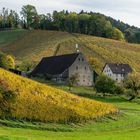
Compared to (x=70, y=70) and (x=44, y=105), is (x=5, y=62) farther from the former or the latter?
(x=44, y=105)

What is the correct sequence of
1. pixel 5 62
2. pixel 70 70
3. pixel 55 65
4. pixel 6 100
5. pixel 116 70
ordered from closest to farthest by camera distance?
pixel 6 100
pixel 5 62
pixel 70 70
pixel 55 65
pixel 116 70

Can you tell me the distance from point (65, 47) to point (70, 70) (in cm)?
5285

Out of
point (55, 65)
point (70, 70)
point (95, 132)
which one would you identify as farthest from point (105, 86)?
point (95, 132)

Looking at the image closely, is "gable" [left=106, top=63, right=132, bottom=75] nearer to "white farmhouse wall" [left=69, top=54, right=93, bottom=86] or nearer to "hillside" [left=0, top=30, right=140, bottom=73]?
"hillside" [left=0, top=30, right=140, bottom=73]

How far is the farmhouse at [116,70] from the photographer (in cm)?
14300

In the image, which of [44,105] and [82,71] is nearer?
[44,105]

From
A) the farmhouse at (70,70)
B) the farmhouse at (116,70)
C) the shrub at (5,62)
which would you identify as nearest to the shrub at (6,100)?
the shrub at (5,62)

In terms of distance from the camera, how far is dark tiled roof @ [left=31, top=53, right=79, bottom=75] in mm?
123562

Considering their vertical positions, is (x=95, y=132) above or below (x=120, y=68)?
above

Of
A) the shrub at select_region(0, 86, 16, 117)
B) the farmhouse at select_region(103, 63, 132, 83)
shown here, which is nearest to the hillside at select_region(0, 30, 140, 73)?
the farmhouse at select_region(103, 63, 132, 83)

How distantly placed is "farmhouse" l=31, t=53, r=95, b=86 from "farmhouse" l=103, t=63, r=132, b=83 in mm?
17851

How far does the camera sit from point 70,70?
122 metres

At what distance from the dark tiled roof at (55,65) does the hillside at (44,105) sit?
70.0 metres

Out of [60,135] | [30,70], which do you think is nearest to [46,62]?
[30,70]
